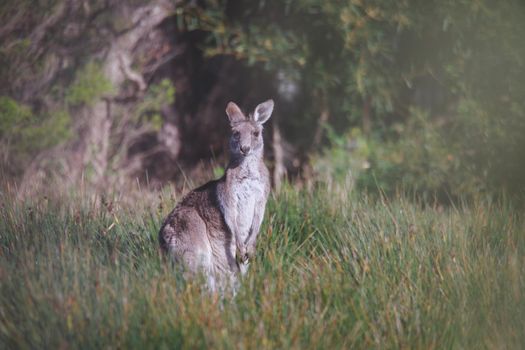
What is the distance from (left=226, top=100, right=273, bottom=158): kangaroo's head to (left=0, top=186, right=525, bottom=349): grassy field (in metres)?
0.64

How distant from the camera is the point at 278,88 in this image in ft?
33.4

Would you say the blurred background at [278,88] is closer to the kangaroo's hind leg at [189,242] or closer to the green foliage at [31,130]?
the green foliage at [31,130]

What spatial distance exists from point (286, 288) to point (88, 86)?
190 inches

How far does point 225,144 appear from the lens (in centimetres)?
1020

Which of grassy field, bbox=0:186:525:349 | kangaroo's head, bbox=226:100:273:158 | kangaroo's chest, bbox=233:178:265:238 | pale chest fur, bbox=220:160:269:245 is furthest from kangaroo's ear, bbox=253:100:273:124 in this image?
grassy field, bbox=0:186:525:349

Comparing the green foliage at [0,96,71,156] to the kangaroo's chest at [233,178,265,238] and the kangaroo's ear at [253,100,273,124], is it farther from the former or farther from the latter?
the kangaroo's chest at [233,178,265,238]

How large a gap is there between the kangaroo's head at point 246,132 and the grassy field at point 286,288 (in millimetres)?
638

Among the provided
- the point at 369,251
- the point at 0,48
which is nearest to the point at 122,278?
the point at 369,251

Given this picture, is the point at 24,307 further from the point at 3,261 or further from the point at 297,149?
the point at 297,149

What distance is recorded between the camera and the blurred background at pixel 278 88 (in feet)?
27.4

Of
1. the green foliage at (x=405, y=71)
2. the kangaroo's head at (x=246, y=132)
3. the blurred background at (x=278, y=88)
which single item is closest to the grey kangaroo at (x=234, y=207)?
the kangaroo's head at (x=246, y=132)

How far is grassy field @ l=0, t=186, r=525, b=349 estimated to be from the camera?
3717 millimetres

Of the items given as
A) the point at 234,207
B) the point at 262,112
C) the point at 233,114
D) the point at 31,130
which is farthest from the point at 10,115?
the point at 234,207

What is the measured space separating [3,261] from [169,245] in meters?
1.01
